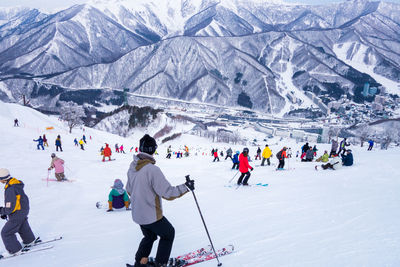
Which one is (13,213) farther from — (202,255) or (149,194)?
(202,255)

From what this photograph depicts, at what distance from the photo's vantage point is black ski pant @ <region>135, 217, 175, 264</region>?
328 centimetres

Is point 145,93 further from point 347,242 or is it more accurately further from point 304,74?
point 347,242

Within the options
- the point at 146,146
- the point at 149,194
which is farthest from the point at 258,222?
the point at 146,146

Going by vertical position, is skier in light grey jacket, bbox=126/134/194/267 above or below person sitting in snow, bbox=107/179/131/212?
above

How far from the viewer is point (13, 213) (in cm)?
439

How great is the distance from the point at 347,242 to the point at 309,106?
13775cm

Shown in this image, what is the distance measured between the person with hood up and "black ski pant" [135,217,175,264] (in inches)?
103

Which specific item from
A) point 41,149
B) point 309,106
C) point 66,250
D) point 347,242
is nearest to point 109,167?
point 41,149

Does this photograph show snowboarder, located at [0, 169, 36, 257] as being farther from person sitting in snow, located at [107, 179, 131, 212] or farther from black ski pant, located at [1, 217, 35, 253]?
person sitting in snow, located at [107, 179, 131, 212]

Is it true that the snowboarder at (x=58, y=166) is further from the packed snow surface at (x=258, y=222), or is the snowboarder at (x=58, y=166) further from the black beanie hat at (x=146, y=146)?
the black beanie hat at (x=146, y=146)

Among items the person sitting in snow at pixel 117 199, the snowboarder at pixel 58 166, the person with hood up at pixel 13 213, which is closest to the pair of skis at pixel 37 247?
the person with hood up at pixel 13 213

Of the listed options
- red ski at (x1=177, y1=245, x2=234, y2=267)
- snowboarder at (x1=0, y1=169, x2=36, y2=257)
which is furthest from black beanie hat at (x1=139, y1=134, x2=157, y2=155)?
snowboarder at (x1=0, y1=169, x2=36, y2=257)

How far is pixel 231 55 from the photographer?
169m

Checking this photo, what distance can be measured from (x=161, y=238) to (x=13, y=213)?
305cm
